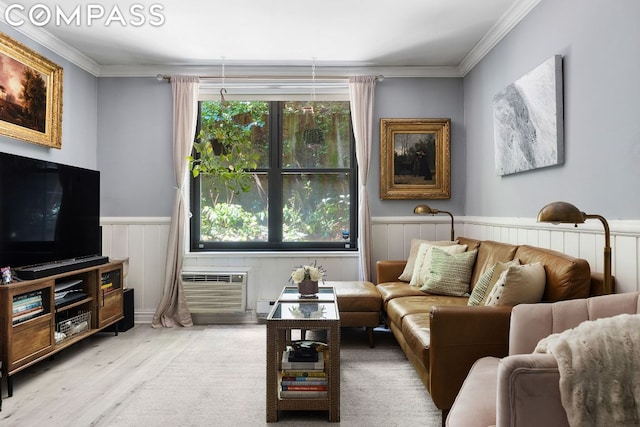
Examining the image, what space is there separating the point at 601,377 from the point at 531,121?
225 cm

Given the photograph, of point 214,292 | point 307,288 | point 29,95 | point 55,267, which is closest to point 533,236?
point 307,288

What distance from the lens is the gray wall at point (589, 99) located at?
2.16 meters

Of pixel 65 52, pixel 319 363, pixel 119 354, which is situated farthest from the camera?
pixel 65 52

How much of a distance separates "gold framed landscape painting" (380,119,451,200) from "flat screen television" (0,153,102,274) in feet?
9.09

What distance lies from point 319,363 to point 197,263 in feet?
8.26

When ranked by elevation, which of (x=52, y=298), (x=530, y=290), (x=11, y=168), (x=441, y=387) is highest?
(x=11, y=168)

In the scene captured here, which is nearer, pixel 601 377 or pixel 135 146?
pixel 601 377

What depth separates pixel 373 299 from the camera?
11.7ft

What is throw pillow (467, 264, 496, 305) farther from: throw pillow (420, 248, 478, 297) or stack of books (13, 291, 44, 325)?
stack of books (13, 291, 44, 325)

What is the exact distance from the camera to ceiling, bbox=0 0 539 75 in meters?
3.32

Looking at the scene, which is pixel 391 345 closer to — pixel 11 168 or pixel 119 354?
pixel 119 354

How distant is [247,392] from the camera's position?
8.90ft

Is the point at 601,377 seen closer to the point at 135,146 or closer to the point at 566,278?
the point at 566,278

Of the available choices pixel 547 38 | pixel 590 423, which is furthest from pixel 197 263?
pixel 590 423
